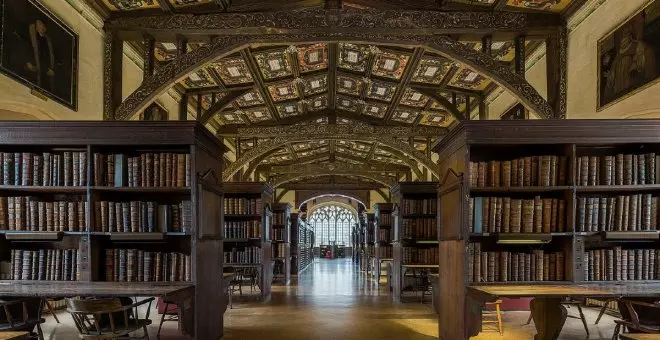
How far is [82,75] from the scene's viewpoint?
26.6ft

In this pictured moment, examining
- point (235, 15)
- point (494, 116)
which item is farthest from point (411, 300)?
point (235, 15)

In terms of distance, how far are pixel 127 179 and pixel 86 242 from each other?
0.73 m

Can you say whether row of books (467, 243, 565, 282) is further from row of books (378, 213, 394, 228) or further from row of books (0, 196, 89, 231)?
row of books (378, 213, 394, 228)

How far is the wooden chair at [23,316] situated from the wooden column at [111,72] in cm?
366

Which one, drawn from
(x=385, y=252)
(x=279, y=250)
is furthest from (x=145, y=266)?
(x=279, y=250)

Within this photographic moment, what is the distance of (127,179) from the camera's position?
5.29 m

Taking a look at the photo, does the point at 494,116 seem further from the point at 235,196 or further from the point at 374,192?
the point at 374,192

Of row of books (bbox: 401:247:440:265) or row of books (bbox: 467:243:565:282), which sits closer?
row of books (bbox: 467:243:565:282)

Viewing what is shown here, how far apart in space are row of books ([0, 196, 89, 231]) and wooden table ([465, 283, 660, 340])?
12.4ft

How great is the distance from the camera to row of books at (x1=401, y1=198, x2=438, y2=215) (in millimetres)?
9844

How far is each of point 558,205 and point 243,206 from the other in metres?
6.20

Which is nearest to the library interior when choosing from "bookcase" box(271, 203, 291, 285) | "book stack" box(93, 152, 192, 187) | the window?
"book stack" box(93, 152, 192, 187)

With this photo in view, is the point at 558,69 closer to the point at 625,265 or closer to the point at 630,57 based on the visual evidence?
the point at 630,57

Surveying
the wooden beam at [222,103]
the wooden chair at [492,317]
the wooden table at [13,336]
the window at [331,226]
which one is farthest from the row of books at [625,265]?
the window at [331,226]
